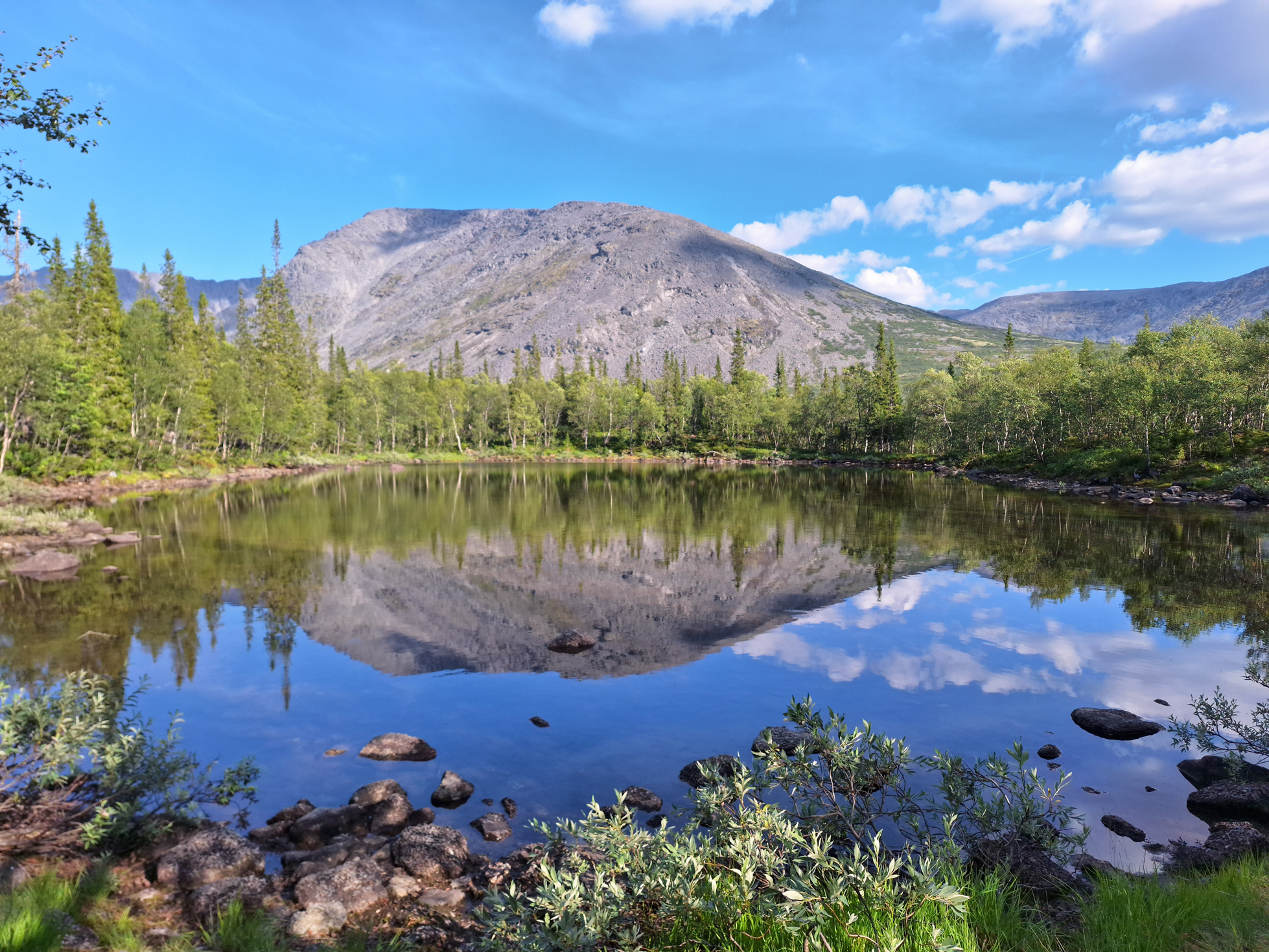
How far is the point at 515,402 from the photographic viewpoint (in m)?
147

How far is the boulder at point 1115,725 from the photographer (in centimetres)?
1380

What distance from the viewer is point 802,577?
96.2 feet

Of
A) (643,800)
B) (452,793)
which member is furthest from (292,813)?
(643,800)

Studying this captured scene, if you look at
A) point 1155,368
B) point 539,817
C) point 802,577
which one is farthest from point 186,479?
point 1155,368

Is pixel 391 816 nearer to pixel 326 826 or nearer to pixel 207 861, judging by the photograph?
pixel 326 826

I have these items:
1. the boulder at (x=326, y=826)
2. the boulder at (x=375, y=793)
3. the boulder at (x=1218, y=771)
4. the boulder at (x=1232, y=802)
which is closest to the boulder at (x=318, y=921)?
the boulder at (x=326, y=826)

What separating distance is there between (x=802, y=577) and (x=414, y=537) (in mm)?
23237

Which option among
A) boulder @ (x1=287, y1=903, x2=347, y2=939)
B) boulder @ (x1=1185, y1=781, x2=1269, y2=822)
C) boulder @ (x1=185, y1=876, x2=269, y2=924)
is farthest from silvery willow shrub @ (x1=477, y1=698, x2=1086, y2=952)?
boulder @ (x1=1185, y1=781, x2=1269, y2=822)

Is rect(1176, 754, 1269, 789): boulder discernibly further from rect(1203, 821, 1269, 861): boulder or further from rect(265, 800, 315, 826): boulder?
rect(265, 800, 315, 826): boulder

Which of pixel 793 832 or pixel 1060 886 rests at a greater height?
pixel 793 832

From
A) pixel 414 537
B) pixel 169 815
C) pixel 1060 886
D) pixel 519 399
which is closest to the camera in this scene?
pixel 1060 886

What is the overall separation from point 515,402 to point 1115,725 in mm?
140229

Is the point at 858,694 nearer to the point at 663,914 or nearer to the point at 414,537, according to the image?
the point at 663,914

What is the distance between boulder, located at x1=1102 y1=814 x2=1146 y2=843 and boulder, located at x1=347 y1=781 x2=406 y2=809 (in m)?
11.7
